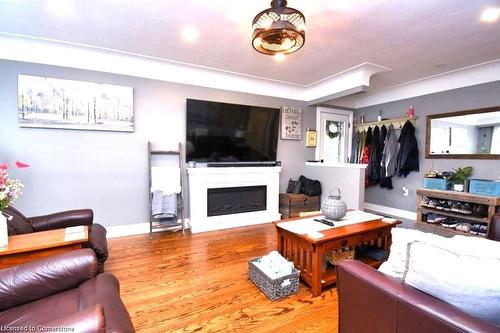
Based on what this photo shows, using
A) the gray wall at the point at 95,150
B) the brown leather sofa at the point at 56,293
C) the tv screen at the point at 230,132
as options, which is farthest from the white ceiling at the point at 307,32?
the brown leather sofa at the point at 56,293

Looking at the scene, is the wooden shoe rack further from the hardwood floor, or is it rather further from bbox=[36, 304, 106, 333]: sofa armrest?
bbox=[36, 304, 106, 333]: sofa armrest

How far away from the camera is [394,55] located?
2.86 metres

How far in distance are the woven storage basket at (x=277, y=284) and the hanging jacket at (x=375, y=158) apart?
334 cm

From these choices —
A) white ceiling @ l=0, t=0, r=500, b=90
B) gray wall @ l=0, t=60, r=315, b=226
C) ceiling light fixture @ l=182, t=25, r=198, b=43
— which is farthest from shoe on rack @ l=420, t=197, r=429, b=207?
ceiling light fixture @ l=182, t=25, r=198, b=43

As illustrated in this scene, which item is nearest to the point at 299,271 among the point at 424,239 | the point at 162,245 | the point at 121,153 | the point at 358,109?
the point at 424,239

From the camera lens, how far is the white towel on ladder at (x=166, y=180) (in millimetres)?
3227

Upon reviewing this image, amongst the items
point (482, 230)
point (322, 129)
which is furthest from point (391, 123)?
point (482, 230)

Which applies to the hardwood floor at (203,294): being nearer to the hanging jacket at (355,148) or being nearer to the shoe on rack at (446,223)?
the shoe on rack at (446,223)

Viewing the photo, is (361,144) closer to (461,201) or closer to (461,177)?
(461,177)

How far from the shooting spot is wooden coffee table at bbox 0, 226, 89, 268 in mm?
1468

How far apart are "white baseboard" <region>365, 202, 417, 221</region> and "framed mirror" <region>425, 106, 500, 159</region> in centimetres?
104

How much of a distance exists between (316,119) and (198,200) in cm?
273

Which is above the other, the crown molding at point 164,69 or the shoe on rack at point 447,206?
the crown molding at point 164,69

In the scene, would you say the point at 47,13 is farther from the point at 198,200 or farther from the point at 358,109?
the point at 358,109
